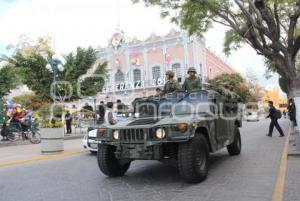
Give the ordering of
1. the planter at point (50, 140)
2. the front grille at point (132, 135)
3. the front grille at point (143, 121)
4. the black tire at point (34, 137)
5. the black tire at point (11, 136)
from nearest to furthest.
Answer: the front grille at point (132, 135) < the front grille at point (143, 121) < the planter at point (50, 140) < the black tire at point (34, 137) < the black tire at point (11, 136)

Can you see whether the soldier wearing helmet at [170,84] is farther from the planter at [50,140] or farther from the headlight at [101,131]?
the planter at [50,140]

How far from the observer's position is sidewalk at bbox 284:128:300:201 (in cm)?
653

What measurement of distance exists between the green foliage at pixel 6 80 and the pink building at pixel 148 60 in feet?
101

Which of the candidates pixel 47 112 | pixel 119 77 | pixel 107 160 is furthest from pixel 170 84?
pixel 119 77

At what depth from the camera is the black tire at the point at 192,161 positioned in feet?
24.1

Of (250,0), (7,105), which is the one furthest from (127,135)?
(7,105)

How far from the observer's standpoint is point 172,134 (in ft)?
24.0

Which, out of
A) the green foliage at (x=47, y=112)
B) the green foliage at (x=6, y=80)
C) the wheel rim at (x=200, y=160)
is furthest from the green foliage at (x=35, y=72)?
the wheel rim at (x=200, y=160)

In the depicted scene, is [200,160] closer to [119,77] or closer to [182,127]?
[182,127]

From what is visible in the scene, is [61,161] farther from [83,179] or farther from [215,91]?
[215,91]

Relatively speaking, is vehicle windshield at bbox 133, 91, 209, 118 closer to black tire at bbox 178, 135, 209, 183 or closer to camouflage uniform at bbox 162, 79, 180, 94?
camouflage uniform at bbox 162, 79, 180, 94

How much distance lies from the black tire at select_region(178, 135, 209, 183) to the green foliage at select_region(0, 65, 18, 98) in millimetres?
18686

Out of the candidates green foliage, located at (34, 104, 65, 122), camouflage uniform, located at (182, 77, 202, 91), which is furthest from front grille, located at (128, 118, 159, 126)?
green foliage, located at (34, 104, 65, 122)

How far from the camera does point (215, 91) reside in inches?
395
